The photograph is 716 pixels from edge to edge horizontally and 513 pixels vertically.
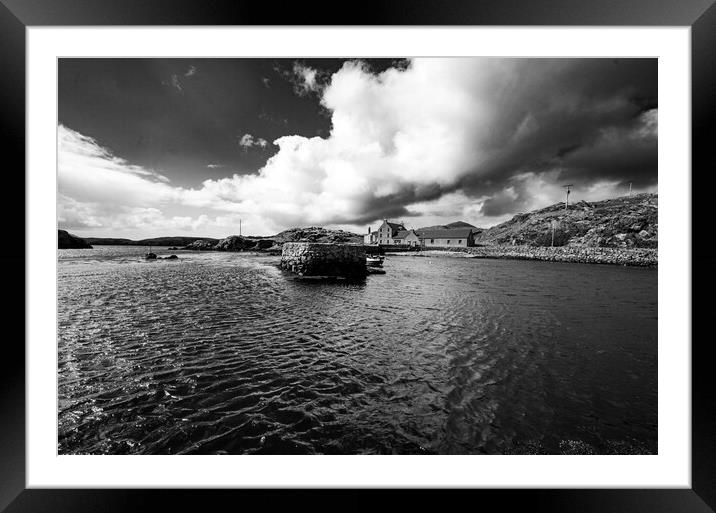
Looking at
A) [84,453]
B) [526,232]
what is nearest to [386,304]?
[84,453]

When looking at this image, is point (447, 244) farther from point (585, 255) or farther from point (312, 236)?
point (312, 236)

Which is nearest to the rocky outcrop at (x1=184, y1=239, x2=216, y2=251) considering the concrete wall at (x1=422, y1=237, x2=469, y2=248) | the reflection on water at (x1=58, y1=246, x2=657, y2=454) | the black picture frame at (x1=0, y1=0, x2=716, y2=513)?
the concrete wall at (x1=422, y1=237, x2=469, y2=248)

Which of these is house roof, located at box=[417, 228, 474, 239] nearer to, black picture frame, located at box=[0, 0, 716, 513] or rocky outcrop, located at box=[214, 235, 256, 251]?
rocky outcrop, located at box=[214, 235, 256, 251]

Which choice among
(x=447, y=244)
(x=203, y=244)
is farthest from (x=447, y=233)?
(x=203, y=244)

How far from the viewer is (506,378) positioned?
4.96 m

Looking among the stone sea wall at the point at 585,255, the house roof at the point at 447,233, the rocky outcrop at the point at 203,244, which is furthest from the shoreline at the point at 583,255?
the rocky outcrop at the point at 203,244

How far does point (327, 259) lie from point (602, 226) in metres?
44.7

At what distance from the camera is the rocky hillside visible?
107ft

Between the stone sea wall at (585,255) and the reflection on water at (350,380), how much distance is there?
29077mm

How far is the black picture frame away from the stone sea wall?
130 ft
